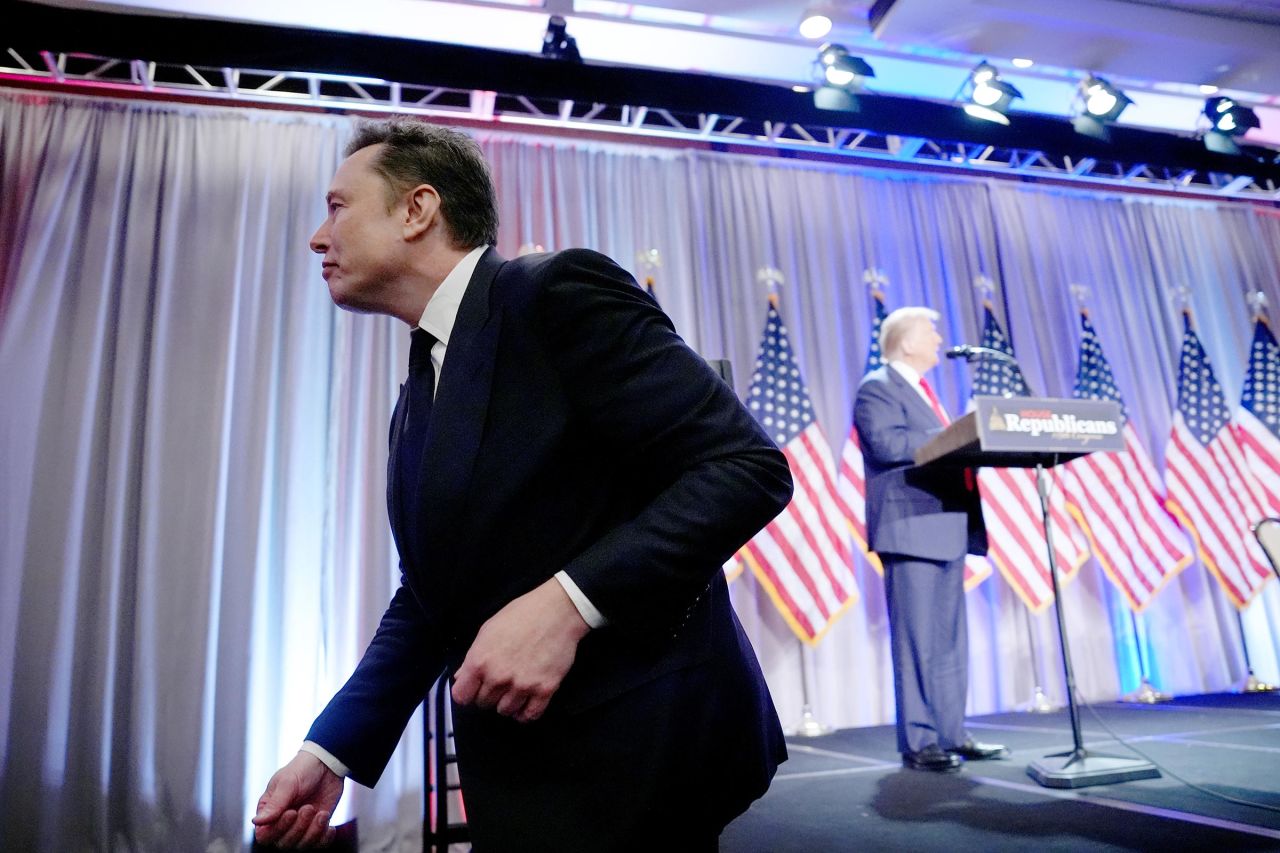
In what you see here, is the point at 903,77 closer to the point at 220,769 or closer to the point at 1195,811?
the point at 1195,811

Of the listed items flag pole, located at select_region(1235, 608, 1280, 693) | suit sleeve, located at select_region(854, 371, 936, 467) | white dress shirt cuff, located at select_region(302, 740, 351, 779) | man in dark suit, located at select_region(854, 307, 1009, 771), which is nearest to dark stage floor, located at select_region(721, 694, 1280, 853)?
man in dark suit, located at select_region(854, 307, 1009, 771)

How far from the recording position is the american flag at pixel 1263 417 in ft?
19.4

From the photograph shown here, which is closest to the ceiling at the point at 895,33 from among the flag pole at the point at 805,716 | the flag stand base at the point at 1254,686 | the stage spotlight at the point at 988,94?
the stage spotlight at the point at 988,94

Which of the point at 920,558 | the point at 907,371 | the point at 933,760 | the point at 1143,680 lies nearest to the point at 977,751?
→ the point at 933,760

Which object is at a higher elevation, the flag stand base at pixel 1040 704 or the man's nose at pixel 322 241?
the man's nose at pixel 322 241

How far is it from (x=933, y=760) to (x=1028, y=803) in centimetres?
67

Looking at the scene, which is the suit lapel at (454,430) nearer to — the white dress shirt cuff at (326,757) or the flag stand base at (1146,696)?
the white dress shirt cuff at (326,757)

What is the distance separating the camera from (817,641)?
4777 millimetres

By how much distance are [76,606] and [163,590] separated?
36 cm

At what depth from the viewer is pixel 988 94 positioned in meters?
5.01

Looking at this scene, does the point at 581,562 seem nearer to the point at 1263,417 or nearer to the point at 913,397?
the point at 913,397

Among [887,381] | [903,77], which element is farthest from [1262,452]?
[887,381]

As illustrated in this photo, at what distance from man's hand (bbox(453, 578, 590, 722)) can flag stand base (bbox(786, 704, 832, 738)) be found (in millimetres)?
4138

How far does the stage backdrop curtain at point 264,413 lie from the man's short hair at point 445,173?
3.41 meters
